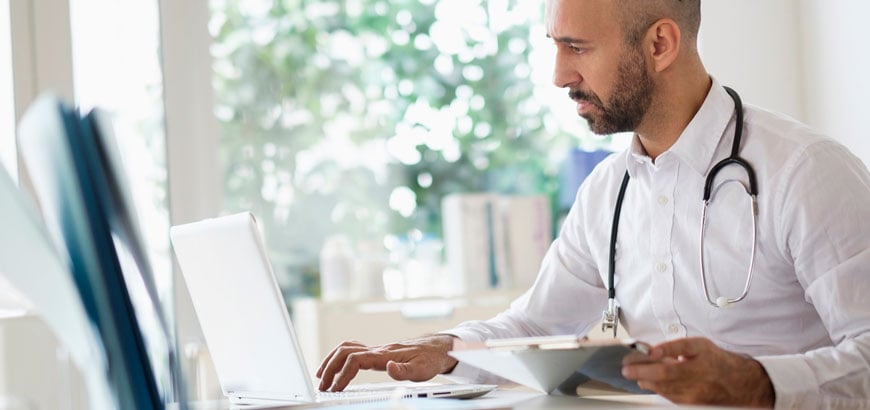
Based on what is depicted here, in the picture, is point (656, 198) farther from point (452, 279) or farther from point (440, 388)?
point (452, 279)

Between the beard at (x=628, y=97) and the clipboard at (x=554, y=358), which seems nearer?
the clipboard at (x=554, y=358)

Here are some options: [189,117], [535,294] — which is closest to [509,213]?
[189,117]

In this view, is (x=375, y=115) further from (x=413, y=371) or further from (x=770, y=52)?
(x=413, y=371)

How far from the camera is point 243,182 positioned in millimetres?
3594

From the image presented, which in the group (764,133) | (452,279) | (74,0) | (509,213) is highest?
(74,0)

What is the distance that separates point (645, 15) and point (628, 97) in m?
0.16

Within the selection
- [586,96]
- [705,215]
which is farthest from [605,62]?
[705,215]

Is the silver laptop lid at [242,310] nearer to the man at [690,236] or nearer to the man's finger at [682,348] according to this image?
the man at [690,236]

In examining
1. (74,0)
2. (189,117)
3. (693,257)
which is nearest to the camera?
(693,257)

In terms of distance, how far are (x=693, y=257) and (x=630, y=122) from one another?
280mm

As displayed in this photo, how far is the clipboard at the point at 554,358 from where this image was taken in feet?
3.85

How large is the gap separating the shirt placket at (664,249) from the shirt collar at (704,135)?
47 mm

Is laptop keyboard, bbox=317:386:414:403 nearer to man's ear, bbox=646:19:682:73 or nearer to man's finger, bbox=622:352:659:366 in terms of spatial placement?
man's finger, bbox=622:352:659:366

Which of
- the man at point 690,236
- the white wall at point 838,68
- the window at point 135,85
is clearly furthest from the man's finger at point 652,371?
the window at point 135,85
